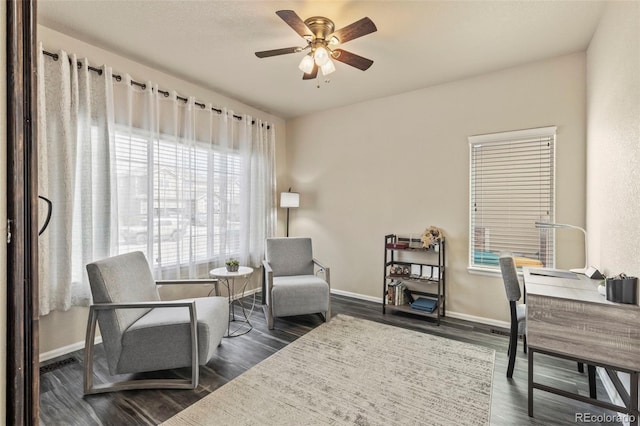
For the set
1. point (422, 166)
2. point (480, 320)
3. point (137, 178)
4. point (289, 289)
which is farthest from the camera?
point (422, 166)

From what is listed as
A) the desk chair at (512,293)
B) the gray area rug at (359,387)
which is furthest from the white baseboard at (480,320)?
the desk chair at (512,293)

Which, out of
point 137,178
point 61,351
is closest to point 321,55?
point 137,178

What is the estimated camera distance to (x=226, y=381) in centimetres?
218

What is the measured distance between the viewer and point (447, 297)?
11.5 ft

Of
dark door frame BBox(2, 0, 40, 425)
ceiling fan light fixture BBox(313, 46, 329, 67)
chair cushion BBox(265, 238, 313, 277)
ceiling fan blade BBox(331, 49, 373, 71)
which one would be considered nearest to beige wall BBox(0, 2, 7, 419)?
dark door frame BBox(2, 0, 40, 425)

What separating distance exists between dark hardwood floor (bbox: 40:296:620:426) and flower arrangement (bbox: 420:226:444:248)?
0.93 meters

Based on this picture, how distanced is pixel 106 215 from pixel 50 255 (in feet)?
1.64

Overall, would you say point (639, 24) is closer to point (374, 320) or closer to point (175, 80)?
point (374, 320)

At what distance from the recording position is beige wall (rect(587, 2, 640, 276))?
1.63m

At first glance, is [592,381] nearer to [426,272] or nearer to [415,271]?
[426,272]

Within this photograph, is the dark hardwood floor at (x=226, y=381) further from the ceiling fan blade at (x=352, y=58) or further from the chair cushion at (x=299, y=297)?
the ceiling fan blade at (x=352, y=58)

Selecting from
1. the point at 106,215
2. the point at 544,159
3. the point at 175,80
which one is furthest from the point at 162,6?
the point at 544,159

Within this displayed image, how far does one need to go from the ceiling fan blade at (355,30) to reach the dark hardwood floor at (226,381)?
8.55ft

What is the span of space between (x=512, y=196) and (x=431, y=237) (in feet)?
3.06
